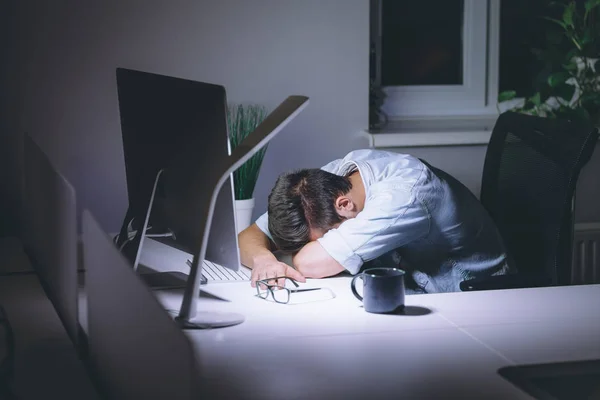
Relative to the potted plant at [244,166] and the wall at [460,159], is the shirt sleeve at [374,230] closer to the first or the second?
the potted plant at [244,166]

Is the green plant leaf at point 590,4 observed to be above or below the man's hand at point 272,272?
above

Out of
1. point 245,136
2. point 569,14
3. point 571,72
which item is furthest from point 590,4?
point 245,136

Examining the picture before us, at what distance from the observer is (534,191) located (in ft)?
7.22

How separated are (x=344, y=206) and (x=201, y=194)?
1.97ft

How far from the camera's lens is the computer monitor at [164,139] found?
154cm

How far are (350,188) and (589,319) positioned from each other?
0.73 meters

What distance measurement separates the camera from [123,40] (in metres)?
2.77

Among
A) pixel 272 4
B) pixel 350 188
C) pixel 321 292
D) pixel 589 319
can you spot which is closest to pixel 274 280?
pixel 321 292

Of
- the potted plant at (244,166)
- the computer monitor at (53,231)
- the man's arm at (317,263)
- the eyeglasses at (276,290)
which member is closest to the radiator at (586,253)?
the potted plant at (244,166)

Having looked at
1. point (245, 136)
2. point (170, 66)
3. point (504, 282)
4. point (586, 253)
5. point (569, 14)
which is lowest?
point (586, 253)

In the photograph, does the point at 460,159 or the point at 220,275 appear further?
the point at 460,159

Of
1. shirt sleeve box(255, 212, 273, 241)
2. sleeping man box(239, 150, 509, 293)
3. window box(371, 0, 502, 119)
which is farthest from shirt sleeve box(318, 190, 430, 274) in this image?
window box(371, 0, 502, 119)

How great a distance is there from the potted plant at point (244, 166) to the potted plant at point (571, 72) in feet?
3.35

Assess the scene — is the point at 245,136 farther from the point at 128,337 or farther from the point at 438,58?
the point at 128,337
